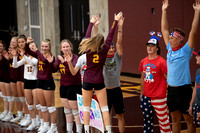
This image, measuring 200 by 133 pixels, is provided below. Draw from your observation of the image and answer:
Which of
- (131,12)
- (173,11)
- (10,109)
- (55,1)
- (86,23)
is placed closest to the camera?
(10,109)

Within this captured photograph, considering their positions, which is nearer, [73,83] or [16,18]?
[73,83]

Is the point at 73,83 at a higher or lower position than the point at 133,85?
higher

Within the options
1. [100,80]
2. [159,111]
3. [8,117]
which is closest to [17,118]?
[8,117]

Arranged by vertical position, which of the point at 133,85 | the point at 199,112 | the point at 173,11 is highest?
the point at 173,11

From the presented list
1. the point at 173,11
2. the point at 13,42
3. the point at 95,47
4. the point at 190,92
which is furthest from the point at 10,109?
the point at 173,11

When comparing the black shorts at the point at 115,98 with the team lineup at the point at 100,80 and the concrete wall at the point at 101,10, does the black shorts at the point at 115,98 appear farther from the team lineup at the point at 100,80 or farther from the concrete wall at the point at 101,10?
the concrete wall at the point at 101,10

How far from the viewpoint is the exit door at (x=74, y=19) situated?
54.8 ft

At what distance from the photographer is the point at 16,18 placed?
72.4 feet

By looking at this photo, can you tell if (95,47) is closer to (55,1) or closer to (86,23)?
(86,23)

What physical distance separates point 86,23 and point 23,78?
8.59 m

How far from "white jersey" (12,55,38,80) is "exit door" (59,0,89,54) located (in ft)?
28.7

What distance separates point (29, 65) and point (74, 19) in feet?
32.6

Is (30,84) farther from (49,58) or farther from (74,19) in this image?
(74,19)

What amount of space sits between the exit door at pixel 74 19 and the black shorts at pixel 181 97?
11092mm
